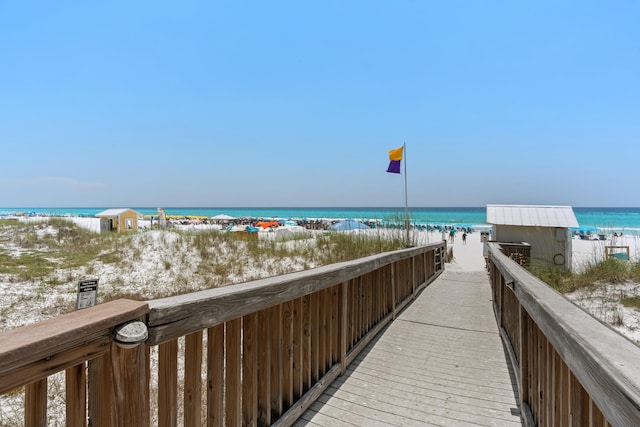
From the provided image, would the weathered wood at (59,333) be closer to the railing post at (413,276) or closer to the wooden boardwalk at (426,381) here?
the wooden boardwalk at (426,381)

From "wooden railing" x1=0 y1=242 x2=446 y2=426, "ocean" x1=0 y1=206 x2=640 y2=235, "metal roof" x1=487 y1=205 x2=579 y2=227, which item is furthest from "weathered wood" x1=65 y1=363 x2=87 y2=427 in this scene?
"metal roof" x1=487 y1=205 x2=579 y2=227

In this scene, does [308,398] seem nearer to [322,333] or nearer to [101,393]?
[322,333]

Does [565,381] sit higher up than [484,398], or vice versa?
[565,381]

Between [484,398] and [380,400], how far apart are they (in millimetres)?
897

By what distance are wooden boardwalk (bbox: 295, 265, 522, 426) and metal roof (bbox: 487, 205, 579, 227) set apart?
712 cm

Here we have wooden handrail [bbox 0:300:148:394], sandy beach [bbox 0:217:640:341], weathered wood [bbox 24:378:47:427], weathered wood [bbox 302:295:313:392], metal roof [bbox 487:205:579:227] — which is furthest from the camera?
metal roof [bbox 487:205:579:227]

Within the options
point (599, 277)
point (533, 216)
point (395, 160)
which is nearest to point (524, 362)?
point (599, 277)

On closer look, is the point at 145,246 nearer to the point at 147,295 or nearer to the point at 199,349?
the point at 147,295

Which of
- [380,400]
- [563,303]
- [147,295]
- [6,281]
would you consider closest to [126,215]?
[6,281]

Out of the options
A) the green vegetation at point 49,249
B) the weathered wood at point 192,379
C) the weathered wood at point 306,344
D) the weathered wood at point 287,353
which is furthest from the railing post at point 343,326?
the green vegetation at point 49,249

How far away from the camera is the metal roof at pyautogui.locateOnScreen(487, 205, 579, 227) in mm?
10656

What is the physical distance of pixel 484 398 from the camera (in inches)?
117

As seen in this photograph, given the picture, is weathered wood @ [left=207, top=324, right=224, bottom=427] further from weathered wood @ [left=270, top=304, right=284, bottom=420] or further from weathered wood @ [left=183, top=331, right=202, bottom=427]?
weathered wood @ [left=270, top=304, right=284, bottom=420]

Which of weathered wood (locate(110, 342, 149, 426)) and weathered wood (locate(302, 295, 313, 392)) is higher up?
weathered wood (locate(110, 342, 149, 426))
